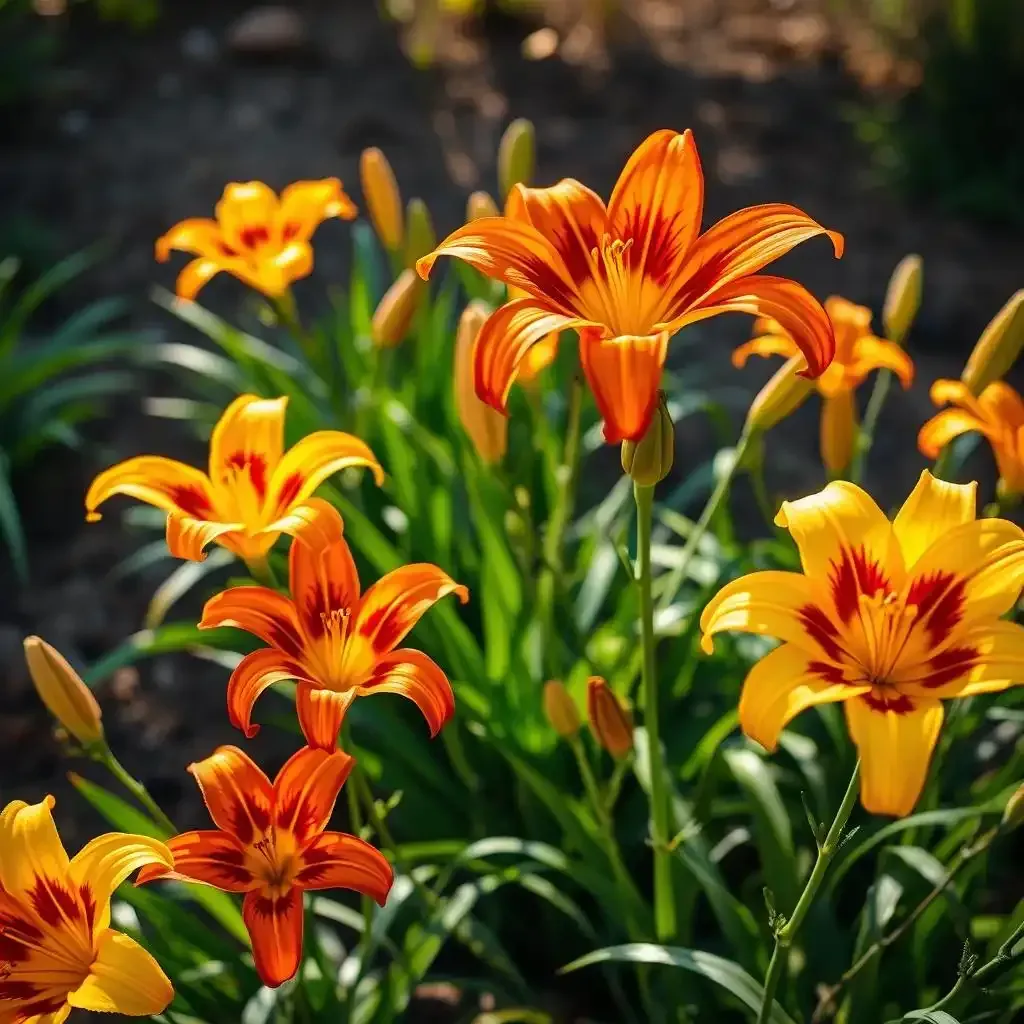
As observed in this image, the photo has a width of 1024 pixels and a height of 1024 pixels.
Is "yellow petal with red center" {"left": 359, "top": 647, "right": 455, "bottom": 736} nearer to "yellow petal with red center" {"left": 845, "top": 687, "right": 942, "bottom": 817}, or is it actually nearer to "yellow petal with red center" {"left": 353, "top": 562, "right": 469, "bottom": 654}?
"yellow petal with red center" {"left": 353, "top": 562, "right": 469, "bottom": 654}

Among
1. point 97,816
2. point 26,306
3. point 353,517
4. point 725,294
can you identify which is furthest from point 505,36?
point 725,294

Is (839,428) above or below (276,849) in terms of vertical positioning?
above

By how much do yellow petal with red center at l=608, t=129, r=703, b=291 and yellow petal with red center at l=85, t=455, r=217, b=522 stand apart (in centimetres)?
57

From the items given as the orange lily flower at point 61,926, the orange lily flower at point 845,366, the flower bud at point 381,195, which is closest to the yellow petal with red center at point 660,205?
the orange lily flower at point 845,366

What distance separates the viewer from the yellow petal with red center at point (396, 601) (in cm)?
123

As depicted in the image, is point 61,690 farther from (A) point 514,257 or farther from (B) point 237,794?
(A) point 514,257

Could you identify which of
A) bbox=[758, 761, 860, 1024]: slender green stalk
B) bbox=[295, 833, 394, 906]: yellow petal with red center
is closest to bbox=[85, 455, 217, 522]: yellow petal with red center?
bbox=[295, 833, 394, 906]: yellow petal with red center

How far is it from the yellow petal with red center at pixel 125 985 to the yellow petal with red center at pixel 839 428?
1.15m

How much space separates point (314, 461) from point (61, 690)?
1.29ft

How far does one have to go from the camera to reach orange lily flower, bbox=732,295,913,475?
5.11ft

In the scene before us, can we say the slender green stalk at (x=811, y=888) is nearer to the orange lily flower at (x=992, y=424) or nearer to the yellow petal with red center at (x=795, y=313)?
the yellow petal with red center at (x=795, y=313)

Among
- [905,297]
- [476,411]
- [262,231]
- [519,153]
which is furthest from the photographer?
[519,153]

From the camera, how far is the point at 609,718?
1339 millimetres

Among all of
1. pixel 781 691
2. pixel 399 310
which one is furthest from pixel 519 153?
pixel 781 691
